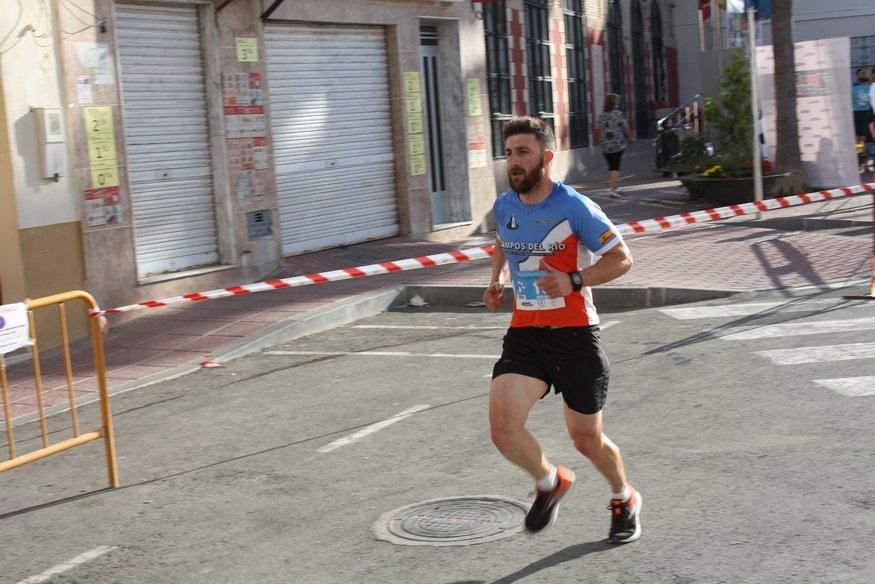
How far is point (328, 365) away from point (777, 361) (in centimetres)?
345

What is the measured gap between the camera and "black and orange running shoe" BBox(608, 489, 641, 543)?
5.09 m

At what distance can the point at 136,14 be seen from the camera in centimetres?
1298

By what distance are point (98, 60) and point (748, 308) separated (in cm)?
658

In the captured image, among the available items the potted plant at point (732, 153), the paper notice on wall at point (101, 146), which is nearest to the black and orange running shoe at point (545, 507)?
the paper notice on wall at point (101, 146)

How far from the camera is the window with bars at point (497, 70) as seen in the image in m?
21.3

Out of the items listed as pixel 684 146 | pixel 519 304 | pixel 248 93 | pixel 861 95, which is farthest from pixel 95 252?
pixel 861 95

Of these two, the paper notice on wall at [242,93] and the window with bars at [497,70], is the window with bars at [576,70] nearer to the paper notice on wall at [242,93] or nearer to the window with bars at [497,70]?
the window with bars at [497,70]

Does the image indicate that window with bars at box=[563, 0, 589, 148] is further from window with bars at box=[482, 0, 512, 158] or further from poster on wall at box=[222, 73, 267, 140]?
poster on wall at box=[222, 73, 267, 140]

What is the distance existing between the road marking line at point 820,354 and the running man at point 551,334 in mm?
3613

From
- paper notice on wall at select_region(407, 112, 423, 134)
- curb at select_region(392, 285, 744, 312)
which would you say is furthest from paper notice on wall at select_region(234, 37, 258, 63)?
curb at select_region(392, 285, 744, 312)

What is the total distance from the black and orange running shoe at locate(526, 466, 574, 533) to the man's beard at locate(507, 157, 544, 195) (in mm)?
1206

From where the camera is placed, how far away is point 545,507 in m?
5.17

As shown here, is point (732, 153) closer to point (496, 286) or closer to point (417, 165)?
point (417, 165)

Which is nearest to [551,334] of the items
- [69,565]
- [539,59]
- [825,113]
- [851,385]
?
[69,565]
